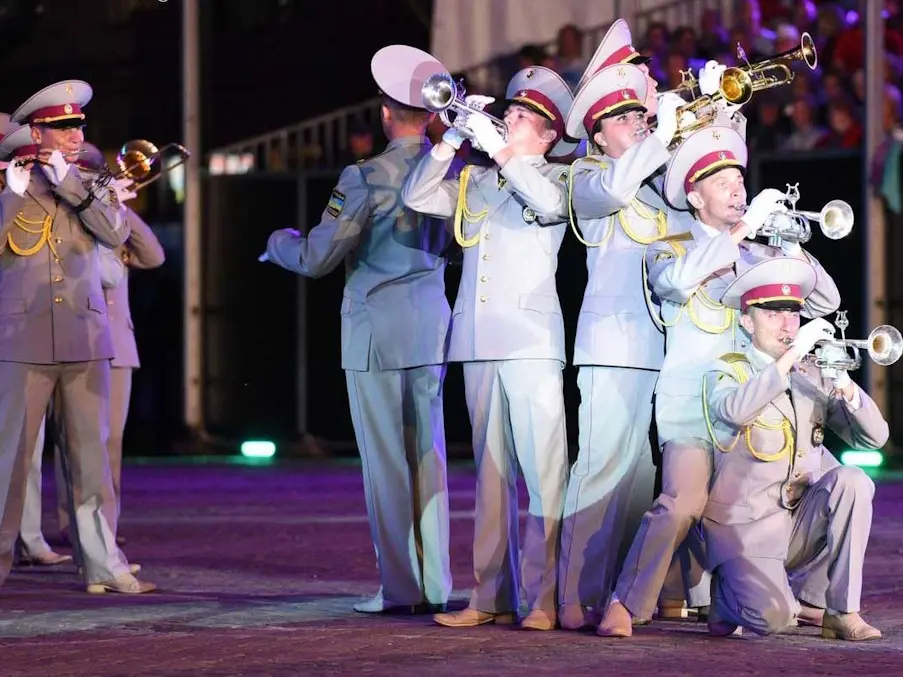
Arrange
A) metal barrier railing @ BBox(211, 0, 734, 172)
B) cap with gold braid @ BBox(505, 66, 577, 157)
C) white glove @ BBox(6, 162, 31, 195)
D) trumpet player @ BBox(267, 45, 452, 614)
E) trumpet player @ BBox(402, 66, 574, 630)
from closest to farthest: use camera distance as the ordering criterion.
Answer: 1. trumpet player @ BBox(402, 66, 574, 630)
2. cap with gold braid @ BBox(505, 66, 577, 157)
3. trumpet player @ BBox(267, 45, 452, 614)
4. white glove @ BBox(6, 162, 31, 195)
5. metal barrier railing @ BBox(211, 0, 734, 172)

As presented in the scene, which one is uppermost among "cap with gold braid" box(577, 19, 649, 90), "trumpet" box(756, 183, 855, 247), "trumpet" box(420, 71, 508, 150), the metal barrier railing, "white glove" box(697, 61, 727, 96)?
the metal barrier railing

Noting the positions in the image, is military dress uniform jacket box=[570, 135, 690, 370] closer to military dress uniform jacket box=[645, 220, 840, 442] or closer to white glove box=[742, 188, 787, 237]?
military dress uniform jacket box=[645, 220, 840, 442]

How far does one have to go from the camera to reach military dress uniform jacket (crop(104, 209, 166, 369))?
930cm

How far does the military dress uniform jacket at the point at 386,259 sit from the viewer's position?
25.6ft

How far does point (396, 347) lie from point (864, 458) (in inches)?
254

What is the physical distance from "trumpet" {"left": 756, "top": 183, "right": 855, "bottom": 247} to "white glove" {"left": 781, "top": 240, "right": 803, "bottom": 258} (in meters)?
0.01

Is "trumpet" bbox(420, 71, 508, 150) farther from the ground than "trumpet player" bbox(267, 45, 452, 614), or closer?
farther from the ground

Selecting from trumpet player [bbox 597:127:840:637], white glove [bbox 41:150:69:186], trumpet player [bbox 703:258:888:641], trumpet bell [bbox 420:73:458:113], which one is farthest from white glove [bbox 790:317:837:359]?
white glove [bbox 41:150:69:186]

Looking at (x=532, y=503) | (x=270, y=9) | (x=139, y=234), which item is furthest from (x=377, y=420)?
(x=270, y=9)

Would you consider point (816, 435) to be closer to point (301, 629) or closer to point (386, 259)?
point (386, 259)

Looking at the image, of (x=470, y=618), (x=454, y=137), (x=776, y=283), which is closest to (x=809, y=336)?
(x=776, y=283)

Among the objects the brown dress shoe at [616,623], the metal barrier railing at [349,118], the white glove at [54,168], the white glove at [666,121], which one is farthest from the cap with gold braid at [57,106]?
the metal barrier railing at [349,118]

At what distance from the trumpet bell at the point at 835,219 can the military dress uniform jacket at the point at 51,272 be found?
3065 millimetres

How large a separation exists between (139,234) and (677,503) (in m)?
3.39
